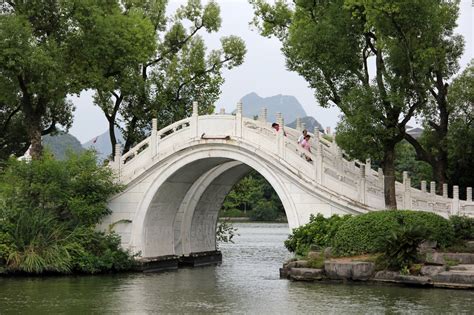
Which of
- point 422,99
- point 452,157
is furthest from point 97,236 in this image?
point 452,157

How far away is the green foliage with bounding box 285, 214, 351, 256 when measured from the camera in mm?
20719

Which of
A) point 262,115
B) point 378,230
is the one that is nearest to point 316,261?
point 378,230

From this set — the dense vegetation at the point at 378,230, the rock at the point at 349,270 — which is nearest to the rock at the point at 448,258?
the dense vegetation at the point at 378,230

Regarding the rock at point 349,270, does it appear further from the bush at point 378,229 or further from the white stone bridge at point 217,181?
the white stone bridge at point 217,181

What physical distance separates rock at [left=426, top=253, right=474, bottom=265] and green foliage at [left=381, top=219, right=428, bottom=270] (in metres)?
0.31

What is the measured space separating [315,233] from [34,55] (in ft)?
32.7

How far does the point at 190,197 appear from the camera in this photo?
90.8ft

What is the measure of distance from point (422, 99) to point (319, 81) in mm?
4984

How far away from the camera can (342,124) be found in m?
22.7

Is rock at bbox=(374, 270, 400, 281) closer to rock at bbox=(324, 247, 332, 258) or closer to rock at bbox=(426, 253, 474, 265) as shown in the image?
rock at bbox=(426, 253, 474, 265)

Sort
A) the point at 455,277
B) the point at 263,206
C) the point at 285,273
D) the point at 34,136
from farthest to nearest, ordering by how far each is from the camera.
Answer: the point at 263,206 < the point at 34,136 < the point at 285,273 < the point at 455,277

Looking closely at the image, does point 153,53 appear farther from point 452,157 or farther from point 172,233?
point 452,157

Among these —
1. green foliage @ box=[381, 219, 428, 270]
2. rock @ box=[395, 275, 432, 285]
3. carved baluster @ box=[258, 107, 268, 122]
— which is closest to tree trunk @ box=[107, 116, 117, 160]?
carved baluster @ box=[258, 107, 268, 122]

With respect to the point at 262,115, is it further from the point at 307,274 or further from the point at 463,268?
the point at 463,268
